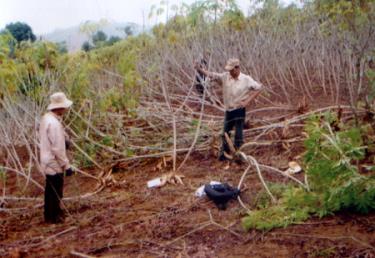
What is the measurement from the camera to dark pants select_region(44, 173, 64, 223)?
6172 mm

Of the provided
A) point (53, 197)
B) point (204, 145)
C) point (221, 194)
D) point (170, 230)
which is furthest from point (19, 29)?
point (170, 230)

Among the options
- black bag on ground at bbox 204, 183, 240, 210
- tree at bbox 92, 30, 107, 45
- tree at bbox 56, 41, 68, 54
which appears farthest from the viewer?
tree at bbox 92, 30, 107, 45

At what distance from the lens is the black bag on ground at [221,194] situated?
6133 millimetres

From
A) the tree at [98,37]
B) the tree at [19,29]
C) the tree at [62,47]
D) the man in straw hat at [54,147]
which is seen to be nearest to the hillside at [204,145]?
the man in straw hat at [54,147]

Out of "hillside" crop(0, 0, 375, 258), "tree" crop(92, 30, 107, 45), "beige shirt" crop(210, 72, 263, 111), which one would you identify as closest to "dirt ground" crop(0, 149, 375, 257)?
"hillside" crop(0, 0, 375, 258)

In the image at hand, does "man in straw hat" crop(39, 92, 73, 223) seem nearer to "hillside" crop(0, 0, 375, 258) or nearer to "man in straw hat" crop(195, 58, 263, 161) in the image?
"hillside" crop(0, 0, 375, 258)

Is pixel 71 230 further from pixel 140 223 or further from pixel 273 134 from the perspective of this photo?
pixel 273 134

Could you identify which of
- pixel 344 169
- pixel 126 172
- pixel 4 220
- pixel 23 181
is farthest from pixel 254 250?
pixel 23 181

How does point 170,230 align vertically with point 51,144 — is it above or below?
below

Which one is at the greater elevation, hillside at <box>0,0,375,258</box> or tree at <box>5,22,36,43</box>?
tree at <box>5,22,36,43</box>

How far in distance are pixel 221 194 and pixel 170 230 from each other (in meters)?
0.73

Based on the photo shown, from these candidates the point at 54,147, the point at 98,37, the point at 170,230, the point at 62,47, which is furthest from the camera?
the point at 98,37

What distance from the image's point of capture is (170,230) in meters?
5.66

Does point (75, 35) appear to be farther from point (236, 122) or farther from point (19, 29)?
point (19, 29)
